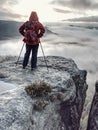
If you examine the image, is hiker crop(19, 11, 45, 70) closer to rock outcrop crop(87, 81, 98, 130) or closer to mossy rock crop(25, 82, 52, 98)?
mossy rock crop(25, 82, 52, 98)

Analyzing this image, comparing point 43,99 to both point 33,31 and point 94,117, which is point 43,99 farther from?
point 94,117

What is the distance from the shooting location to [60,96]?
92.6 ft

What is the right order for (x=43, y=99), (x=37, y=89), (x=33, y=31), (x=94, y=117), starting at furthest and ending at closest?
(x=94, y=117) < (x=33, y=31) < (x=43, y=99) < (x=37, y=89)

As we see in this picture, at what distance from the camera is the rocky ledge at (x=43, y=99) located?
20781 mm

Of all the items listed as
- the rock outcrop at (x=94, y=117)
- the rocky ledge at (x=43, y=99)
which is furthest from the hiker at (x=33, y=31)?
the rock outcrop at (x=94, y=117)

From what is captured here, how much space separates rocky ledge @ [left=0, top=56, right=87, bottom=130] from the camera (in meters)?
20.8

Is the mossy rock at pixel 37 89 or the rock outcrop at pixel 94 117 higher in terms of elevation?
the mossy rock at pixel 37 89

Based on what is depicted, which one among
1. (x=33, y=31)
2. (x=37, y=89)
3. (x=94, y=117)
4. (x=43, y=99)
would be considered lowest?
(x=94, y=117)

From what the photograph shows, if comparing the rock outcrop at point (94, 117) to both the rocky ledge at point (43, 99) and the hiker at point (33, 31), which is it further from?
the hiker at point (33, 31)

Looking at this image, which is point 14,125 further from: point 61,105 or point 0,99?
point 61,105

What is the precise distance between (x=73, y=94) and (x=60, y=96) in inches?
139

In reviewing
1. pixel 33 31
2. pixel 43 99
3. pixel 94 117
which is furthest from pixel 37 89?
A: pixel 94 117

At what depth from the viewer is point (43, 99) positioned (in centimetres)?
2484

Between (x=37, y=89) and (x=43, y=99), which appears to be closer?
(x=37, y=89)
